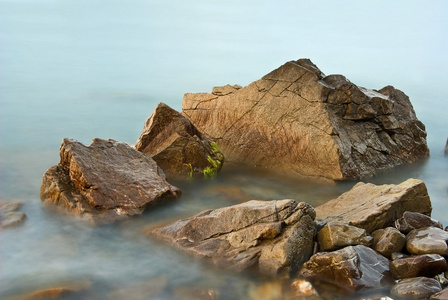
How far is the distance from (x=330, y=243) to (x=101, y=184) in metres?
3.16

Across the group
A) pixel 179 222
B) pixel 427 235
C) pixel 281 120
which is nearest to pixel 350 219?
pixel 427 235

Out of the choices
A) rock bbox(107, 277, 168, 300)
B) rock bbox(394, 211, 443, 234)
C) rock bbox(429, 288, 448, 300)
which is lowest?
rock bbox(107, 277, 168, 300)

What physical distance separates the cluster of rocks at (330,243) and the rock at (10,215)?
1.73 m

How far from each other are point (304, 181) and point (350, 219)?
2.56 m

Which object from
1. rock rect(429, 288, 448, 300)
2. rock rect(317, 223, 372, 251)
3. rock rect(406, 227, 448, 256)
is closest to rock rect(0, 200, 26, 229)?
rock rect(317, 223, 372, 251)

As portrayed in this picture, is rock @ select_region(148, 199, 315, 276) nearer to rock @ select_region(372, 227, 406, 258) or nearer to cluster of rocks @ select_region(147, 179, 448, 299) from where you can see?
cluster of rocks @ select_region(147, 179, 448, 299)

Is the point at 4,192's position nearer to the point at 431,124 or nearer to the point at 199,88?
the point at 431,124

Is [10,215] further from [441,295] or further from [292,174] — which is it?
[441,295]

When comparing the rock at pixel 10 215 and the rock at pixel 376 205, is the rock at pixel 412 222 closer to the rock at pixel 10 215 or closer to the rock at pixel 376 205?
the rock at pixel 376 205

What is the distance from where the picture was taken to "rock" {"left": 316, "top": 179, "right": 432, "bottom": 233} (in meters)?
7.18

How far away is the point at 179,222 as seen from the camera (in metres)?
7.43

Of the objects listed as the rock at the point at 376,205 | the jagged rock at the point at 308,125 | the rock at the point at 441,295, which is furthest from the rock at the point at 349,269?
the jagged rock at the point at 308,125

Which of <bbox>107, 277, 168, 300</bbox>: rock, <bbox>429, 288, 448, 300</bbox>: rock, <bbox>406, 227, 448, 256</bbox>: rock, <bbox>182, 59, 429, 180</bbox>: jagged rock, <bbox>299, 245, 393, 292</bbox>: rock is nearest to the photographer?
<bbox>429, 288, 448, 300</bbox>: rock

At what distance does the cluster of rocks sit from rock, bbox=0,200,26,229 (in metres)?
1.73
